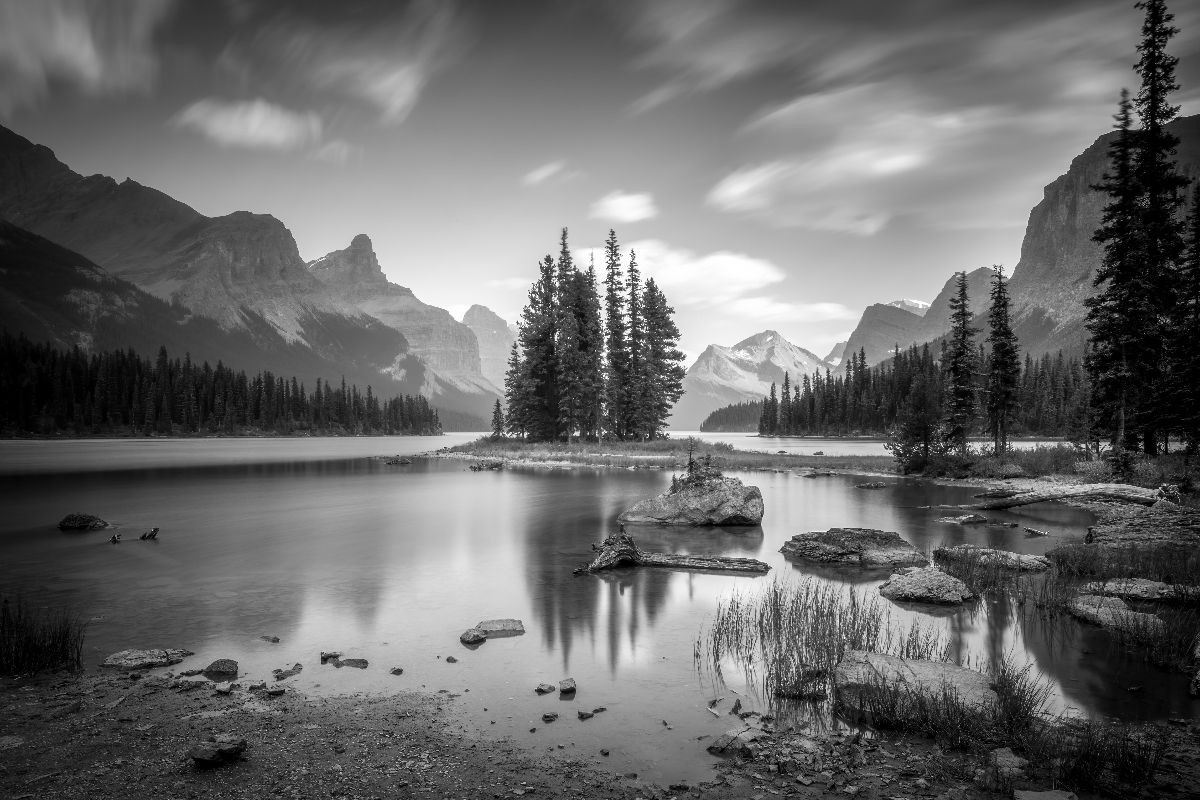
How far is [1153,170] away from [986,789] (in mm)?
37008

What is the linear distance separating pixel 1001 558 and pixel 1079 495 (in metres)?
14.5

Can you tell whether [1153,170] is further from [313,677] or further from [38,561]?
[38,561]

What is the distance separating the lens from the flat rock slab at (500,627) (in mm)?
10875

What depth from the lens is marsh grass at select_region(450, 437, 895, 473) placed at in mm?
50156

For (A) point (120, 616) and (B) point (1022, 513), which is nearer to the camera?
(A) point (120, 616)

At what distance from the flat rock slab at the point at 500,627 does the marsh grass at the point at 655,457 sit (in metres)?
34.8

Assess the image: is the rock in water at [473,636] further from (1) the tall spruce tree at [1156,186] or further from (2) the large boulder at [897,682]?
(1) the tall spruce tree at [1156,186]

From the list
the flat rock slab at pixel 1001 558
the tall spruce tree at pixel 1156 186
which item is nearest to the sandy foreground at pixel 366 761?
the flat rock slab at pixel 1001 558

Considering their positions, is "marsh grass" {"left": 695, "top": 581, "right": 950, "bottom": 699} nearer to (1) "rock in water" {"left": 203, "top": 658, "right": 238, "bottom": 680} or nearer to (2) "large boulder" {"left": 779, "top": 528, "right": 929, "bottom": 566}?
(2) "large boulder" {"left": 779, "top": 528, "right": 929, "bottom": 566}

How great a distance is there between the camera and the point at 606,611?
40.6 feet

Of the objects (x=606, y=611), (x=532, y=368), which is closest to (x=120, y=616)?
(x=606, y=611)

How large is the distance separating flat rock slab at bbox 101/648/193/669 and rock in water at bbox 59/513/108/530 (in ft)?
60.2

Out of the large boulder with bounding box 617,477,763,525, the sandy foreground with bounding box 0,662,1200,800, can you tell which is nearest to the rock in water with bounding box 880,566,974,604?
the sandy foreground with bounding box 0,662,1200,800

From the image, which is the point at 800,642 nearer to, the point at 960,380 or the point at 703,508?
the point at 703,508
